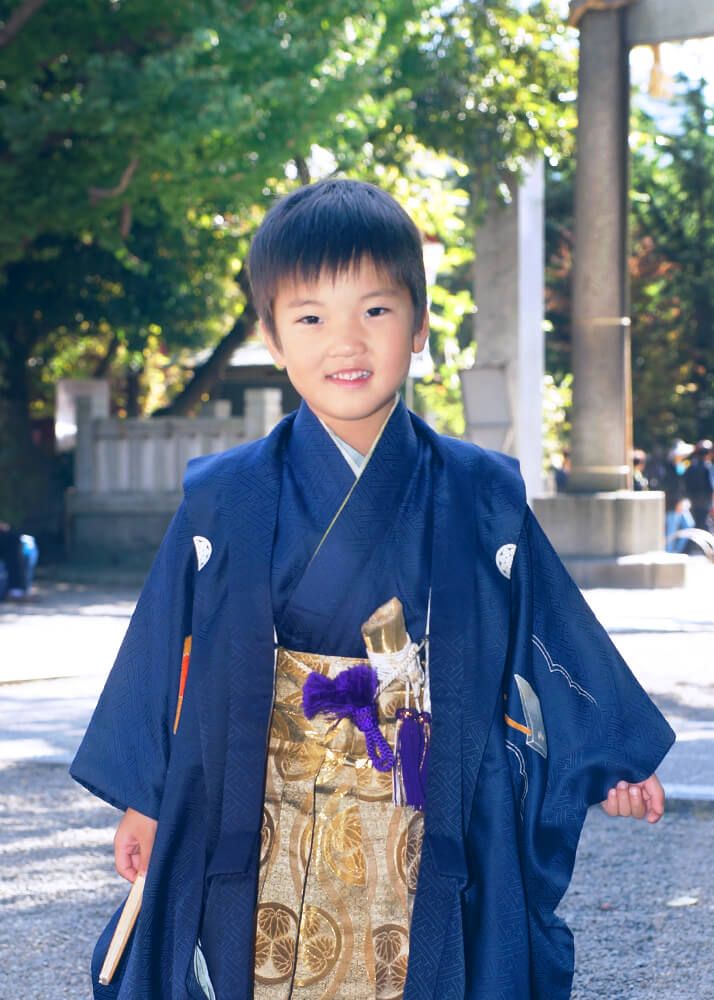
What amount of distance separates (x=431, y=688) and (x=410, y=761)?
0.12 meters

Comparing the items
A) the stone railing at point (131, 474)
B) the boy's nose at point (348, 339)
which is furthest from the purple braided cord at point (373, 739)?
the stone railing at point (131, 474)

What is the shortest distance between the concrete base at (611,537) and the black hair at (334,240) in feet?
35.9

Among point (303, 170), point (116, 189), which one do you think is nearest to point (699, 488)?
point (303, 170)

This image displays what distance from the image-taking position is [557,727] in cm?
236

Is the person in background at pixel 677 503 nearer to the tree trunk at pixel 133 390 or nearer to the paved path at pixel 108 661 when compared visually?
the paved path at pixel 108 661

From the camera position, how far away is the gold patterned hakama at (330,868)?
2.26 m

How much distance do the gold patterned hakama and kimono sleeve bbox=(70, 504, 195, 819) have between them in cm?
21

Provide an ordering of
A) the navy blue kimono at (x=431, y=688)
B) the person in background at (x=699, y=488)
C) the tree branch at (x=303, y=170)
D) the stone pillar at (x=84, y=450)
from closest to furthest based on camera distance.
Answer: the navy blue kimono at (x=431, y=688), the stone pillar at (x=84, y=450), the tree branch at (x=303, y=170), the person in background at (x=699, y=488)

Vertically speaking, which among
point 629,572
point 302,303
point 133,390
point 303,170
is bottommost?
point 629,572

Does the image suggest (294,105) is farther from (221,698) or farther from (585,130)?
(221,698)

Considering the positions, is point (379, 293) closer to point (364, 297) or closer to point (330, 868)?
point (364, 297)

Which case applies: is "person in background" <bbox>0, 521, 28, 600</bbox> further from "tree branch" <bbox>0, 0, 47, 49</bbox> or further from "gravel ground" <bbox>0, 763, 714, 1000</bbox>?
"gravel ground" <bbox>0, 763, 714, 1000</bbox>

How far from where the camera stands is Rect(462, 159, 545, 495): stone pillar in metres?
17.5

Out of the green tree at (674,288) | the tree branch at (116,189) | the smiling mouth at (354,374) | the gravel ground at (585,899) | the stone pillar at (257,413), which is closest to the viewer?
the smiling mouth at (354,374)
